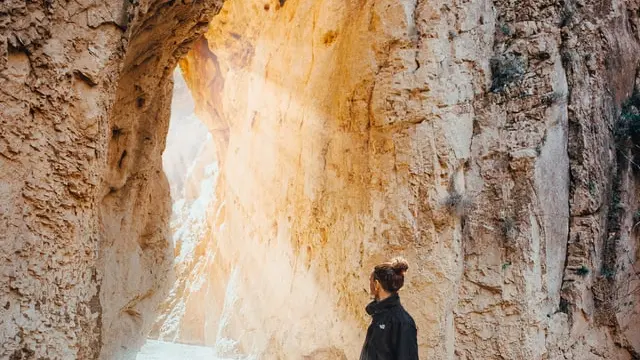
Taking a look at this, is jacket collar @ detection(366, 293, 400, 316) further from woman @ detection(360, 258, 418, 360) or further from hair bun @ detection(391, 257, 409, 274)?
hair bun @ detection(391, 257, 409, 274)

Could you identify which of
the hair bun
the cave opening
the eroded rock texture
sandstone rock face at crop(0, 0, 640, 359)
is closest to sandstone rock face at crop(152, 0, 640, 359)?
sandstone rock face at crop(0, 0, 640, 359)

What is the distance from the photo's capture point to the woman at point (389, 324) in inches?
123

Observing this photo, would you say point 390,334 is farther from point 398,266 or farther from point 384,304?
point 398,266

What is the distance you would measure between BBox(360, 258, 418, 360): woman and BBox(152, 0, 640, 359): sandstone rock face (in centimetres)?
287

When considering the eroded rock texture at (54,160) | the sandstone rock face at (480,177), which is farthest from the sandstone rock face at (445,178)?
the eroded rock texture at (54,160)

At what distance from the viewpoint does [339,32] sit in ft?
25.7

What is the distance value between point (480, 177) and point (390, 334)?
3706 mm

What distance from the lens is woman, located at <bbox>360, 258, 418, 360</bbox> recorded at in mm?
3117

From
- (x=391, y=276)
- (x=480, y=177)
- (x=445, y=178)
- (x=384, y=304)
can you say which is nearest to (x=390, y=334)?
(x=384, y=304)

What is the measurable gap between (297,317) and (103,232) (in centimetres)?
377

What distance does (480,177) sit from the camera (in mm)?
6352

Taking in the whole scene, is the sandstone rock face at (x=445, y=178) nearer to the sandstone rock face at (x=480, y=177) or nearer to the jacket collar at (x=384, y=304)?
the sandstone rock face at (x=480, y=177)

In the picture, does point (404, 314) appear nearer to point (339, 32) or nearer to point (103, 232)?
point (103, 232)

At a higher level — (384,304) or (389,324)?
(384,304)
